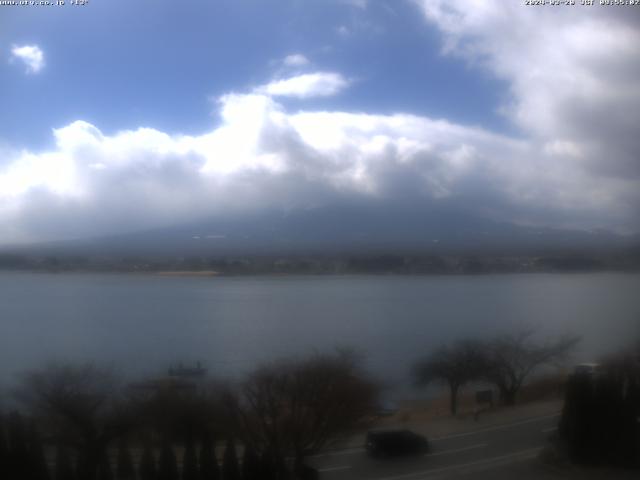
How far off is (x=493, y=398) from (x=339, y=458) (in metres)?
1.19

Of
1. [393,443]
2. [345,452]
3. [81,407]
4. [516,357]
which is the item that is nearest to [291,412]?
[345,452]

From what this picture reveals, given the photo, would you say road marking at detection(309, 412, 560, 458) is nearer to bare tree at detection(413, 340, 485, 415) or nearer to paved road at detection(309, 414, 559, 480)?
paved road at detection(309, 414, 559, 480)

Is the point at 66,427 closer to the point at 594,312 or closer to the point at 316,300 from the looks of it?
the point at 316,300

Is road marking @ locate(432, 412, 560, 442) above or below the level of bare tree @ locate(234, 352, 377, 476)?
below

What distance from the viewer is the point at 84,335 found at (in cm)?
352

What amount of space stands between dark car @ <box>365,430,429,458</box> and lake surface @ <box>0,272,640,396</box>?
34cm

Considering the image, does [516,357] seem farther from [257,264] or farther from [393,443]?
[257,264]

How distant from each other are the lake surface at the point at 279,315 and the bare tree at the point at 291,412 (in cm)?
17

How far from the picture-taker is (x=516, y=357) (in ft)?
12.3

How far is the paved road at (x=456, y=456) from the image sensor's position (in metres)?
3.15

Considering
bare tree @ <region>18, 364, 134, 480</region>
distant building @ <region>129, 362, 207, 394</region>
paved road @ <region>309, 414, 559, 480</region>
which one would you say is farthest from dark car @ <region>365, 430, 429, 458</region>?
bare tree @ <region>18, 364, 134, 480</region>

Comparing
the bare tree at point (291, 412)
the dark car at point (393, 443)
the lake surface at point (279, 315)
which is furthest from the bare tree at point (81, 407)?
the dark car at point (393, 443)

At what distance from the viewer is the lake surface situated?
11.2ft

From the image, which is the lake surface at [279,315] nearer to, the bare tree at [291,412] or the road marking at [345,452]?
the bare tree at [291,412]
